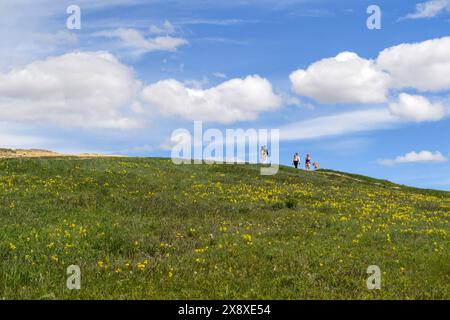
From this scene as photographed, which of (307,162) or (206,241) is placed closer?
(206,241)

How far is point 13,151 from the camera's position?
57.1 metres

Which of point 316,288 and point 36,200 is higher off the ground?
point 36,200

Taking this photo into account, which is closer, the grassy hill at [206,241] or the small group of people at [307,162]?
the grassy hill at [206,241]

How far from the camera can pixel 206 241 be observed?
16656 mm

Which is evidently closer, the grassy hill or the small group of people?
the grassy hill

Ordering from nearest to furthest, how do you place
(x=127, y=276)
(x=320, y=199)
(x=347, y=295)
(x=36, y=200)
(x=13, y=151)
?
(x=347, y=295)
(x=127, y=276)
(x=36, y=200)
(x=320, y=199)
(x=13, y=151)

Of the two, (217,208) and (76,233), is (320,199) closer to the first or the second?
(217,208)

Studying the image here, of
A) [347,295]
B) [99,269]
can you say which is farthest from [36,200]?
[347,295]

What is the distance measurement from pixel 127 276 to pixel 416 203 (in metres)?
26.6

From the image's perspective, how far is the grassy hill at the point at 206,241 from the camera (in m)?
11.5

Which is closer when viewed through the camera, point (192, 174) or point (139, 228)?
point (139, 228)

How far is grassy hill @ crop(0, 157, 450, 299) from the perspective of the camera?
1151 centimetres
